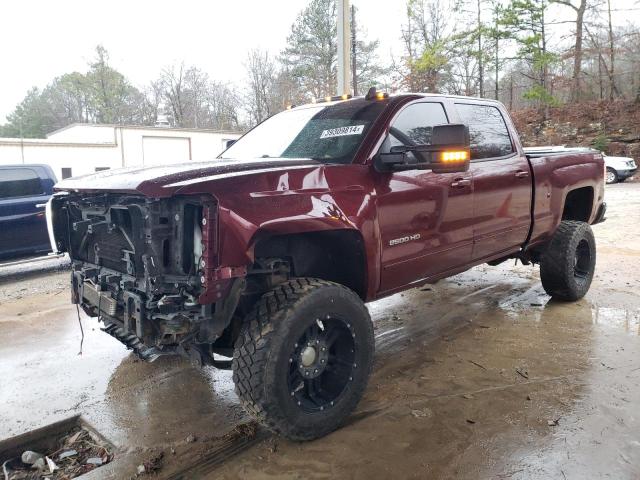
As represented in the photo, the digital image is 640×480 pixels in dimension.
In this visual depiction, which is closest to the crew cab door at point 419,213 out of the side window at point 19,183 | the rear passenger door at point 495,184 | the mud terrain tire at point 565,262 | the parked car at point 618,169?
the rear passenger door at point 495,184

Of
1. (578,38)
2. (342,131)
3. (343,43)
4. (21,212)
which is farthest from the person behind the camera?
(578,38)

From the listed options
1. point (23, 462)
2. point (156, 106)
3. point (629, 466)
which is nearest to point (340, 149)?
point (629, 466)

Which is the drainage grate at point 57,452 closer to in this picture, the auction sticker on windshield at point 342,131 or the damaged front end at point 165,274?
the damaged front end at point 165,274

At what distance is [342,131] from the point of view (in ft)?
11.3

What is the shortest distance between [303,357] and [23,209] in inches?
252

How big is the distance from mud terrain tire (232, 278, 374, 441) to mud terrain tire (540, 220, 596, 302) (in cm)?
295

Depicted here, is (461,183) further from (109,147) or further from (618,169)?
(109,147)

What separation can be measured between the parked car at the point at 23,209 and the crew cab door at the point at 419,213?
620 centimetres

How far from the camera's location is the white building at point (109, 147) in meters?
21.0

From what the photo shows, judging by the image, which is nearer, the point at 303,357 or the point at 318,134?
the point at 303,357

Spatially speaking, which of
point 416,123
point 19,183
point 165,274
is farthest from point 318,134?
point 19,183

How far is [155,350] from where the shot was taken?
2949 millimetres

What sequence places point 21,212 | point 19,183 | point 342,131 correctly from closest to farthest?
1. point 342,131
2. point 21,212
3. point 19,183

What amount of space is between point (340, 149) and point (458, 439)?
6.20ft
